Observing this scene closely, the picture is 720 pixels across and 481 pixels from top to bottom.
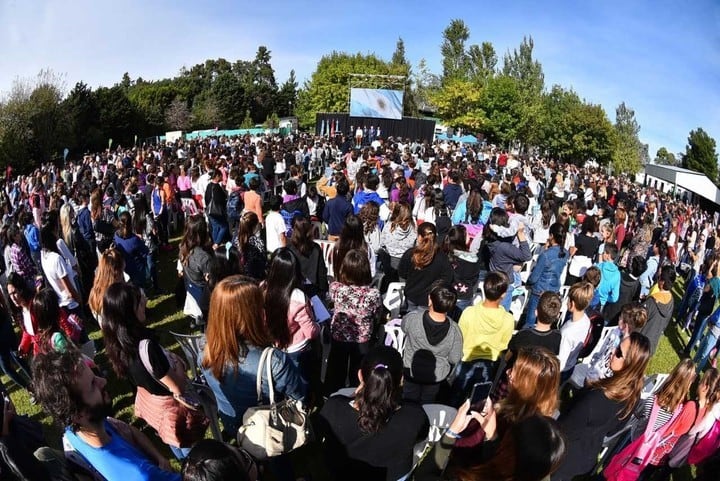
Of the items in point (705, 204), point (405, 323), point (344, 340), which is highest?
point (705, 204)

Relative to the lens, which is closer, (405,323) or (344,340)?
(405,323)

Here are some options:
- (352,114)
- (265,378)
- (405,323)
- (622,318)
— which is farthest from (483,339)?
(352,114)

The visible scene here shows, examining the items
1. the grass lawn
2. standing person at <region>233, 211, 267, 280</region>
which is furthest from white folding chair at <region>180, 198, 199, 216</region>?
standing person at <region>233, 211, 267, 280</region>

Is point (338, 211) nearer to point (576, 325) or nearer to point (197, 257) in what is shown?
point (197, 257)

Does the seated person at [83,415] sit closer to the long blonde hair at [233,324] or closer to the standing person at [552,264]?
the long blonde hair at [233,324]

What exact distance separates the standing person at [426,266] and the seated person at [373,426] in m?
2.26

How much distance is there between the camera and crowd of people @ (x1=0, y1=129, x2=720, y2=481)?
2217 mm

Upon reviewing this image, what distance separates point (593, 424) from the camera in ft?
9.48

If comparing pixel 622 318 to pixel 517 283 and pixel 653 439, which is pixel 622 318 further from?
pixel 517 283

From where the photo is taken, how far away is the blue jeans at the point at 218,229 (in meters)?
7.76

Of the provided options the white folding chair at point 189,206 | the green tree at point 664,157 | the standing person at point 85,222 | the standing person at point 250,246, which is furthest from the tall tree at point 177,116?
the green tree at point 664,157

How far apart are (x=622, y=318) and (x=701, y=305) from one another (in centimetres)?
300

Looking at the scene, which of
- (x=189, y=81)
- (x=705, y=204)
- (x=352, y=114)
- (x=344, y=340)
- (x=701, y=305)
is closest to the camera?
(x=344, y=340)

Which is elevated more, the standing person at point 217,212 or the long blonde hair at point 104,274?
the standing person at point 217,212
